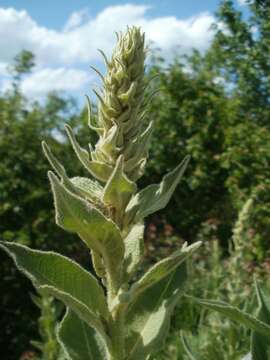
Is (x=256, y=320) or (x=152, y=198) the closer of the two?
(x=256, y=320)

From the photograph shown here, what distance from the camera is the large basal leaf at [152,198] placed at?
1.15 meters

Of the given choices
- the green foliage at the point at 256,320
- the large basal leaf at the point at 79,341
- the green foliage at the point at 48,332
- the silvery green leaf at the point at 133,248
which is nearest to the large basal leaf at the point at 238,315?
the green foliage at the point at 256,320

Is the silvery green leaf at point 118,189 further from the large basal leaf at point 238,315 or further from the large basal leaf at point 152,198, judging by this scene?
the large basal leaf at point 238,315

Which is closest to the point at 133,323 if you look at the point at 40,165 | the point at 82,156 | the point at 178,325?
the point at 82,156

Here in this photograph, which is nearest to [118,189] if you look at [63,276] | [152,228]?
[63,276]

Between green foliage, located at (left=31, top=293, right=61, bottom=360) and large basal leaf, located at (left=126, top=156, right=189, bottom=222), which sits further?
green foliage, located at (left=31, top=293, right=61, bottom=360)

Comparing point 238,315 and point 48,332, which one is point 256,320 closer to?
point 238,315

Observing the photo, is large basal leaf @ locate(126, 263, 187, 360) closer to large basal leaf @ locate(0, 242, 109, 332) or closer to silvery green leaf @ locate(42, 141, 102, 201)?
large basal leaf @ locate(0, 242, 109, 332)

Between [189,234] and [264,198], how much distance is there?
391cm

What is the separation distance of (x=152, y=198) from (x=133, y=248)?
0.35 ft

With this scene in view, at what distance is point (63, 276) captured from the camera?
1.10 metres

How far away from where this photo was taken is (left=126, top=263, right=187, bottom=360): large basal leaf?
3.66 feet

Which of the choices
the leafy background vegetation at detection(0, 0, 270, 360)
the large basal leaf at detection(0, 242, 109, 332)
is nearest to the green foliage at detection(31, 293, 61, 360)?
the leafy background vegetation at detection(0, 0, 270, 360)

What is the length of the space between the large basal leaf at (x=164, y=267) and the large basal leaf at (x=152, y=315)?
6cm
